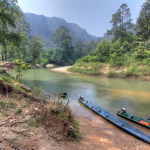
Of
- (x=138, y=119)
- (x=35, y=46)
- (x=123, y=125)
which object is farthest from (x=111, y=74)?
(x=35, y=46)

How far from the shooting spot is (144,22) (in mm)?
26766

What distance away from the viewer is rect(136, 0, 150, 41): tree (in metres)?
26.4

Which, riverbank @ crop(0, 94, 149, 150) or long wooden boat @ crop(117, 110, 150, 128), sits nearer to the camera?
riverbank @ crop(0, 94, 149, 150)

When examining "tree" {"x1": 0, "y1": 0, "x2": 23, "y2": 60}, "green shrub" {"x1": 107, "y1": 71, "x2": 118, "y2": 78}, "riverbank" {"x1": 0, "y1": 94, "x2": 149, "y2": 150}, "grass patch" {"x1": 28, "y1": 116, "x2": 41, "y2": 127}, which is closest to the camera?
"riverbank" {"x1": 0, "y1": 94, "x2": 149, "y2": 150}

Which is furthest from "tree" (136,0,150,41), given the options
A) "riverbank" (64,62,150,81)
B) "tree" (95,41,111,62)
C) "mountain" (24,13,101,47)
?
"mountain" (24,13,101,47)

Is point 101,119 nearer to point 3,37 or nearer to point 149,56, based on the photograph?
point 3,37

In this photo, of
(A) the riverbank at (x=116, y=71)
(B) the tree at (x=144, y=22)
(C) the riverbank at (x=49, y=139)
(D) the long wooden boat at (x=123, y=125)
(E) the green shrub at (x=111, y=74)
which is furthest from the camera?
(B) the tree at (x=144, y=22)

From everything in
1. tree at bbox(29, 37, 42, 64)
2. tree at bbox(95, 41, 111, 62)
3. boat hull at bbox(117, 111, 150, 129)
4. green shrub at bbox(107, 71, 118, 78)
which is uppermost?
tree at bbox(29, 37, 42, 64)

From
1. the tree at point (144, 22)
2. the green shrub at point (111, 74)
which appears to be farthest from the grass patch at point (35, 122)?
the tree at point (144, 22)

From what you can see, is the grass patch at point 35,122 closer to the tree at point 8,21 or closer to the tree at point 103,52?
the tree at point 8,21

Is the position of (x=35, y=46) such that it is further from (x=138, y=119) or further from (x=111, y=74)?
(x=138, y=119)

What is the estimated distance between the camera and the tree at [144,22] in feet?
86.5

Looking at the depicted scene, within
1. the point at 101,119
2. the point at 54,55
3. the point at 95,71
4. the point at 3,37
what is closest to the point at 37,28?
the point at 54,55

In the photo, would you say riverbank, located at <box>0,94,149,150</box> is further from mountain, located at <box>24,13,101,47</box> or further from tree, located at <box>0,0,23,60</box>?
mountain, located at <box>24,13,101,47</box>
